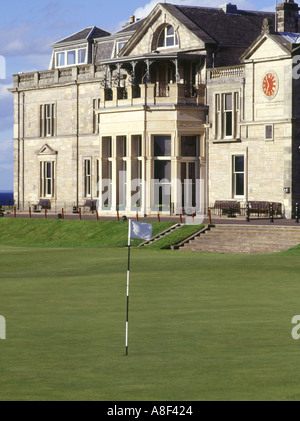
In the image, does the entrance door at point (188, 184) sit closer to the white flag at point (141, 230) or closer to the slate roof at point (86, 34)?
the slate roof at point (86, 34)

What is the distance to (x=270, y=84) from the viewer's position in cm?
5569

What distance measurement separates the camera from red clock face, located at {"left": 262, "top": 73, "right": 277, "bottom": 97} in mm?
55438

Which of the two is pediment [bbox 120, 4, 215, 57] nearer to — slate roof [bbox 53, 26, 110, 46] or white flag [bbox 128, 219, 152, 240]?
slate roof [bbox 53, 26, 110, 46]

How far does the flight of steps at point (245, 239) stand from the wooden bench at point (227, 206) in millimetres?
8657

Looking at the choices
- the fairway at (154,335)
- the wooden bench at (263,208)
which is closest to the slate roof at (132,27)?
the wooden bench at (263,208)

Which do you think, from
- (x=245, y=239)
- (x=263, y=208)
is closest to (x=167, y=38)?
(x=263, y=208)

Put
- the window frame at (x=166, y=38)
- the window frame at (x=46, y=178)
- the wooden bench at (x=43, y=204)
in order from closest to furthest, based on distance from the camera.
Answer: the window frame at (x=166, y=38), the wooden bench at (x=43, y=204), the window frame at (x=46, y=178)

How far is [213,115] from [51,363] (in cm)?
4633

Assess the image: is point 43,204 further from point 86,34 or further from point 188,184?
point 188,184

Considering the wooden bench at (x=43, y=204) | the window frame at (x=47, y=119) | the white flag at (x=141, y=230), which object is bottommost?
the wooden bench at (x=43, y=204)

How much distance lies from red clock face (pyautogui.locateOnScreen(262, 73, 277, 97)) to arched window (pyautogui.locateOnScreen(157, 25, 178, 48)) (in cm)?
1008

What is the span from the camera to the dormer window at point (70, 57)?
78250 millimetres

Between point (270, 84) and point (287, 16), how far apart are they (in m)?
Result: 6.65

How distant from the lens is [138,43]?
66.2m
